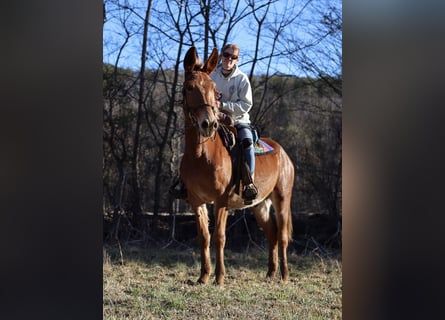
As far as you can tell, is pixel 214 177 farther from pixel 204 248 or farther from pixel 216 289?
pixel 216 289

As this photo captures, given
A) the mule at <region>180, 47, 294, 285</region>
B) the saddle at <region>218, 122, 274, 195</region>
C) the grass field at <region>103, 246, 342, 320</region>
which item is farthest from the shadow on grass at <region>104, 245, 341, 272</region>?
the saddle at <region>218, 122, 274, 195</region>

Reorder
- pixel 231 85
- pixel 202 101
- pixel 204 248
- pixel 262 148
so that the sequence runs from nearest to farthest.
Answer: pixel 202 101 < pixel 231 85 < pixel 204 248 < pixel 262 148

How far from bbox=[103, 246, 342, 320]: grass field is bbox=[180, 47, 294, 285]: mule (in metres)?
0.17

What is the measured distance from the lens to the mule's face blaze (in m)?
3.68

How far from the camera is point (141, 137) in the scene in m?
5.74

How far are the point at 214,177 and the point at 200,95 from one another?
664 mm

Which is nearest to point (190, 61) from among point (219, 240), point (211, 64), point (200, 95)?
point (211, 64)

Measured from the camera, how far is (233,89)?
161 inches

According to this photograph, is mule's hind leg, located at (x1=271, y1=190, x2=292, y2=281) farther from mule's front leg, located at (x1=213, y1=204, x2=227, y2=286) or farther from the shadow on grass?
mule's front leg, located at (x1=213, y1=204, x2=227, y2=286)

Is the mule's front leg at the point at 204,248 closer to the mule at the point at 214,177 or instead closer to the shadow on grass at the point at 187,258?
the mule at the point at 214,177

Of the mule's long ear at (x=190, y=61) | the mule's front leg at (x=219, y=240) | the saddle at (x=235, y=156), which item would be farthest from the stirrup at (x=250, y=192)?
the mule's long ear at (x=190, y=61)
